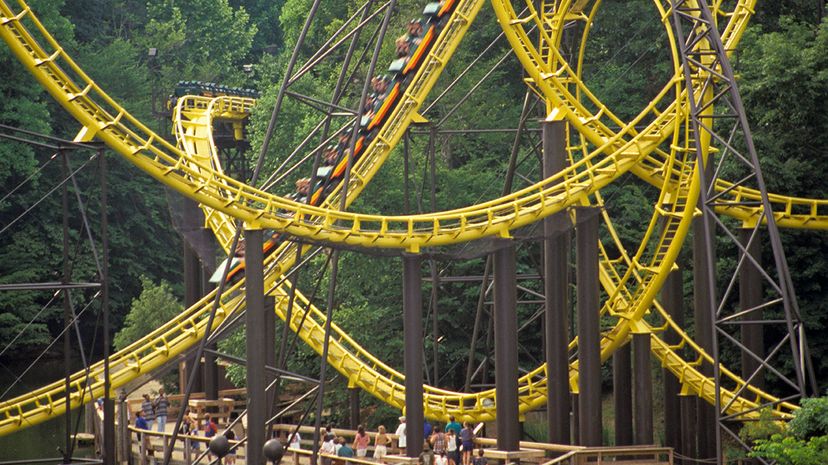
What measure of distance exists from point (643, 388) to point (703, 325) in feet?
7.23

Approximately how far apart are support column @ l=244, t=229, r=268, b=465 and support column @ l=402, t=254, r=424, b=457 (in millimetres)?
2432

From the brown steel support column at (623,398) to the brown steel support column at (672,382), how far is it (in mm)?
818

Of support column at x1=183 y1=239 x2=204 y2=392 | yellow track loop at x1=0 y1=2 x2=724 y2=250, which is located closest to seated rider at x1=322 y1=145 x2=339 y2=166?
yellow track loop at x1=0 y1=2 x2=724 y2=250

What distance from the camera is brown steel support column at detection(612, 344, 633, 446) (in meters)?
29.2

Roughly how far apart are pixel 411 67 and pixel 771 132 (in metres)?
8.43

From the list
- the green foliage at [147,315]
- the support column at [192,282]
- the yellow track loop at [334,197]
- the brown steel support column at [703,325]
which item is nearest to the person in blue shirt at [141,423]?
the support column at [192,282]

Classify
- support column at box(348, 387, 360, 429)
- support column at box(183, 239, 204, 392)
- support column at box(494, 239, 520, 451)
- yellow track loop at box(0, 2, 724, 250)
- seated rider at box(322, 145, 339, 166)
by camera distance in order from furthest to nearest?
support column at box(183, 239, 204, 392)
support column at box(348, 387, 360, 429)
seated rider at box(322, 145, 339, 166)
support column at box(494, 239, 520, 451)
yellow track loop at box(0, 2, 724, 250)

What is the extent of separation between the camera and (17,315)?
160ft

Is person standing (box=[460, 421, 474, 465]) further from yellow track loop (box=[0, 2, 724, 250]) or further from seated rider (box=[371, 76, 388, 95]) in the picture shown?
seated rider (box=[371, 76, 388, 95])

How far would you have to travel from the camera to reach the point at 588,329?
26.7 meters

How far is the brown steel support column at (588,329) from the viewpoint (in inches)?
1043

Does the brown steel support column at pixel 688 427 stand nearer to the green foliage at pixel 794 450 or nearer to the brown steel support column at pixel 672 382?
the brown steel support column at pixel 672 382

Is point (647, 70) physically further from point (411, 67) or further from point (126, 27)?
point (126, 27)

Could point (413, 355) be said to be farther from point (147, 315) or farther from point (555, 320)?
point (147, 315)
